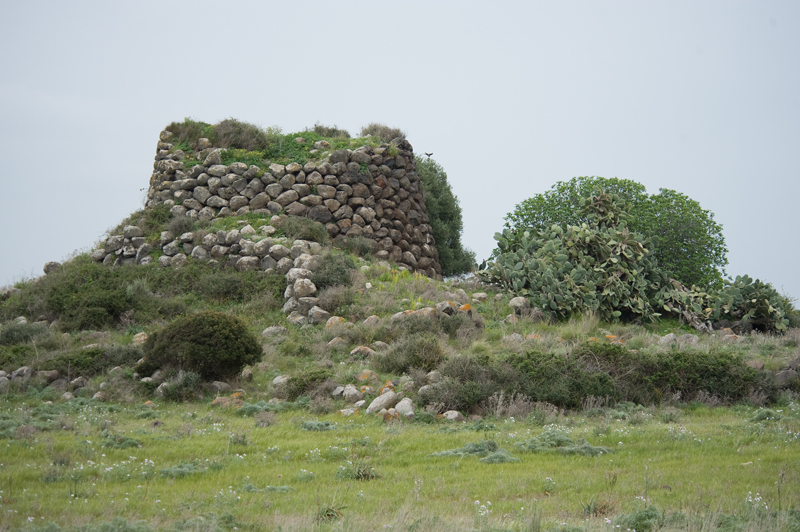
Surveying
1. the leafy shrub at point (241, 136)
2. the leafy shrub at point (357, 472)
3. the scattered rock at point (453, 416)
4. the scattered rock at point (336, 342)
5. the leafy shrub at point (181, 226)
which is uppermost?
the leafy shrub at point (241, 136)

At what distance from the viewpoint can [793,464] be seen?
6.84 metres

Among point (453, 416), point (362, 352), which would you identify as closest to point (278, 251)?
point (362, 352)

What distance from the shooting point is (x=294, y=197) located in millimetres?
20672

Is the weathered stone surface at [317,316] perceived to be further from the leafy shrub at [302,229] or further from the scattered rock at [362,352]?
the leafy shrub at [302,229]

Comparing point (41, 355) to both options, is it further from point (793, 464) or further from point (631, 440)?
point (793, 464)

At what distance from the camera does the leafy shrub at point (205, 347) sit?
1170 cm

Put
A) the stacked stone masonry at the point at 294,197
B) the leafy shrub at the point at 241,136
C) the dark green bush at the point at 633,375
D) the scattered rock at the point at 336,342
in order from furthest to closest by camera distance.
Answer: the leafy shrub at the point at 241,136
the stacked stone masonry at the point at 294,197
the scattered rock at the point at 336,342
the dark green bush at the point at 633,375

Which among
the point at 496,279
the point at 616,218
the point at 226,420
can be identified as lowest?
the point at 226,420

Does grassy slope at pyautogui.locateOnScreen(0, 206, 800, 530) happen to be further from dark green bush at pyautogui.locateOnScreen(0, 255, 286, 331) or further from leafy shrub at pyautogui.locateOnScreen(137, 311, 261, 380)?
dark green bush at pyautogui.locateOnScreen(0, 255, 286, 331)

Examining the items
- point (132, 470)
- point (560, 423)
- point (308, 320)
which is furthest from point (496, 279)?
point (132, 470)

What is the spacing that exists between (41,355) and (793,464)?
13.7 m

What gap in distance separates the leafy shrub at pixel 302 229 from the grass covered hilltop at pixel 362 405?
0.07 meters

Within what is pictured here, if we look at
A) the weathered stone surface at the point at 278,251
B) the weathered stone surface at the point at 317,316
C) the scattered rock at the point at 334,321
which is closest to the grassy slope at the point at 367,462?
the scattered rock at the point at 334,321

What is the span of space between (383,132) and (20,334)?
14252 mm
